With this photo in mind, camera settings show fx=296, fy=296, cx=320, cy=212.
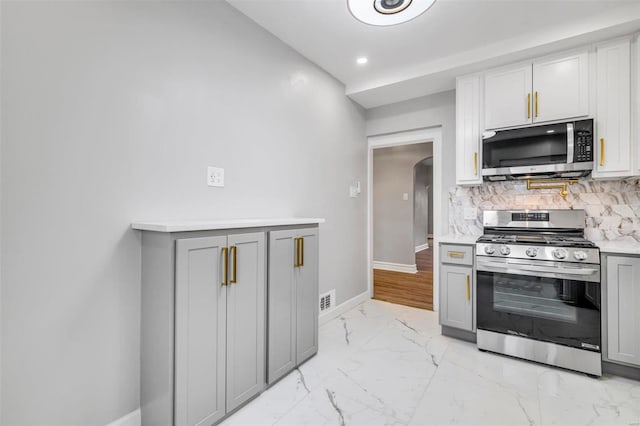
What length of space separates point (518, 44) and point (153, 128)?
2853mm

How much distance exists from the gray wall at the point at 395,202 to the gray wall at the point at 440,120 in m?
1.97

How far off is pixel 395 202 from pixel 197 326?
4837 mm

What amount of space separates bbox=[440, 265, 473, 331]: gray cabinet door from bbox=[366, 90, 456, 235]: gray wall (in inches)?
31.1

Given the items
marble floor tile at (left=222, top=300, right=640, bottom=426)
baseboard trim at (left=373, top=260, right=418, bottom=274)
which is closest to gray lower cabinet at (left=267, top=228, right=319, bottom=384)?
marble floor tile at (left=222, top=300, right=640, bottom=426)

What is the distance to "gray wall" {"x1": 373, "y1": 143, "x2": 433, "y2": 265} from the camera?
5.61 m

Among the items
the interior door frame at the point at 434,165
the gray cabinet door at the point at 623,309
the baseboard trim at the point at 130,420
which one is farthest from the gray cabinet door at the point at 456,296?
the baseboard trim at the point at 130,420

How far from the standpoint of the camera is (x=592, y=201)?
8.53ft

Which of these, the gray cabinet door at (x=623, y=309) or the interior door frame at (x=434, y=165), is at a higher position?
the interior door frame at (x=434, y=165)

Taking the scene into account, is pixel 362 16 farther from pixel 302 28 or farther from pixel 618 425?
pixel 618 425

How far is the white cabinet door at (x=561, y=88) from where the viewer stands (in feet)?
7.79

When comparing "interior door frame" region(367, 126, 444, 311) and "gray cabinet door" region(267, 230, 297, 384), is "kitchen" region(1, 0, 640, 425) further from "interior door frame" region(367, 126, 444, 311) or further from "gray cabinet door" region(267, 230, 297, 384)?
"interior door frame" region(367, 126, 444, 311)

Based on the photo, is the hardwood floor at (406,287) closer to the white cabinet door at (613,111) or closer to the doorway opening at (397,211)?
the doorway opening at (397,211)

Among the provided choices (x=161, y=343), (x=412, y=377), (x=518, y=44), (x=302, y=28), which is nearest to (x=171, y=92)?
(x=302, y=28)

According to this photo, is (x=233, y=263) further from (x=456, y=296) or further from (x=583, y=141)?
(x=583, y=141)
